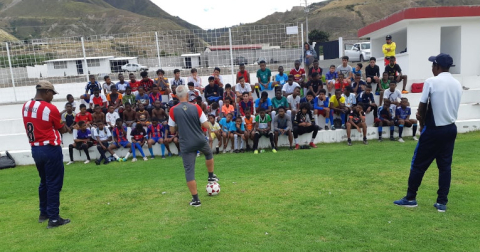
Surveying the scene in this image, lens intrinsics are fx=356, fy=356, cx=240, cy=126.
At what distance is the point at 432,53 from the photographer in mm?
15195

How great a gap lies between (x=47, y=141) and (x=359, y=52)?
27402 millimetres

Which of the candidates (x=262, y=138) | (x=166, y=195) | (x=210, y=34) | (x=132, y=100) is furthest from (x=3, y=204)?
(x=210, y=34)

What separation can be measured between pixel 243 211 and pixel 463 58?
1461 cm

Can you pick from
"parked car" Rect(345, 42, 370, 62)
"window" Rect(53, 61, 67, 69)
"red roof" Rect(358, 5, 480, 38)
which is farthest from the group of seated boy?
"parked car" Rect(345, 42, 370, 62)

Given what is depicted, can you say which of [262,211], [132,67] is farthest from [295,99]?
[132,67]

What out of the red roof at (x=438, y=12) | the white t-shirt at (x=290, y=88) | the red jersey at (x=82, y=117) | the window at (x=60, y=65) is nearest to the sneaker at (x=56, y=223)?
the red jersey at (x=82, y=117)

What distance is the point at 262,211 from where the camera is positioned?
18.0ft

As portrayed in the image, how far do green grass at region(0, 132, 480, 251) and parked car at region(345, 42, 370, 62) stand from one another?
68.7ft

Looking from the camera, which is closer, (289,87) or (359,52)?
(289,87)

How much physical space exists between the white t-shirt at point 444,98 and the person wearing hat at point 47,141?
5607mm

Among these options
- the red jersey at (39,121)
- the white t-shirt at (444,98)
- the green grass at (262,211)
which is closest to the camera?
the green grass at (262,211)

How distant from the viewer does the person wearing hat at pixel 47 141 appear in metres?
5.38

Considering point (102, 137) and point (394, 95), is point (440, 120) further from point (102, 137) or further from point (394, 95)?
point (102, 137)

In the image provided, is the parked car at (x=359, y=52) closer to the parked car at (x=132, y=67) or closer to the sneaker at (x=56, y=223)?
the parked car at (x=132, y=67)
